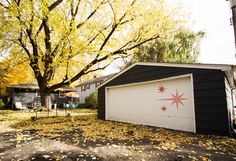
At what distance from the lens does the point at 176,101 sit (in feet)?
28.9

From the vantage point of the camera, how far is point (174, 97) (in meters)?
8.89

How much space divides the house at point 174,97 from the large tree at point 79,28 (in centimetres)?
364

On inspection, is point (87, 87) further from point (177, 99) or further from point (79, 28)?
point (177, 99)

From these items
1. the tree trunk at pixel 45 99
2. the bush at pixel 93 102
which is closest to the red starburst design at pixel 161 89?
the tree trunk at pixel 45 99

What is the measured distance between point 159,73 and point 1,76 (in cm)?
2421

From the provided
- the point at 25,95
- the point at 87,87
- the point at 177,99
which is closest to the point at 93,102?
the point at 25,95

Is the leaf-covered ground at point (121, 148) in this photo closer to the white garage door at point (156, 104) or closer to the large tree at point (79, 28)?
the white garage door at point (156, 104)

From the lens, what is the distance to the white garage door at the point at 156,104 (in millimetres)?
8398

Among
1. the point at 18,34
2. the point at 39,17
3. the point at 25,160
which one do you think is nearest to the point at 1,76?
the point at 18,34

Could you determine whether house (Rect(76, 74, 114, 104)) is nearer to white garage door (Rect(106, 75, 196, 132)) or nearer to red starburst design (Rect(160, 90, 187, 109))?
white garage door (Rect(106, 75, 196, 132))

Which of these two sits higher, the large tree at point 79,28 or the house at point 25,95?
the large tree at point 79,28

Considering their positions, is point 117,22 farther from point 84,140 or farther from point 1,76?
point 1,76

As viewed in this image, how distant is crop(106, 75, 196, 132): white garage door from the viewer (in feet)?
27.6

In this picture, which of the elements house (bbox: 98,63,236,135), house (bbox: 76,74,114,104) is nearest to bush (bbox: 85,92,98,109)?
house (bbox: 76,74,114,104)
